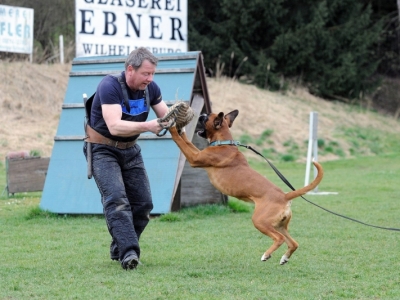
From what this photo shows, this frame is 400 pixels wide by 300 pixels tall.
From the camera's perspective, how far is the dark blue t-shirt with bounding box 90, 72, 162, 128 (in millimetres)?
5617

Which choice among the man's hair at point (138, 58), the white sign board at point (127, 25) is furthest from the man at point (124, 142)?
the white sign board at point (127, 25)

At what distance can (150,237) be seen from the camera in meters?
7.75

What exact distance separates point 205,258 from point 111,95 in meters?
1.88

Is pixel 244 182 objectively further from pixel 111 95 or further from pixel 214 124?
pixel 111 95

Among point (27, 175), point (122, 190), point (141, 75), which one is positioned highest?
point (141, 75)

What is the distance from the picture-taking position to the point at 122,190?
19.0ft

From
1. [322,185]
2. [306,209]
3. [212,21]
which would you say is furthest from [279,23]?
[306,209]

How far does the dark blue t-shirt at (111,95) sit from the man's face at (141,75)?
0.36 ft

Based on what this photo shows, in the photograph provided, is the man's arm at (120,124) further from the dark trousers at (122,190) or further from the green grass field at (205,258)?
the green grass field at (205,258)

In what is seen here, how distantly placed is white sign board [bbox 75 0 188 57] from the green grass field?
123 inches

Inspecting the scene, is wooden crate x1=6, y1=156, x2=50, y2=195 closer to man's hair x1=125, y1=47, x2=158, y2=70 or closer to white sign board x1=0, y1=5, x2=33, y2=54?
man's hair x1=125, y1=47, x2=158, y2=70

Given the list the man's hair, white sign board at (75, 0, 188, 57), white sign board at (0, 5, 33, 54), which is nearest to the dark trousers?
the man's hair

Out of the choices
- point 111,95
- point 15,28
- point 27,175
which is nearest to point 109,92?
point 111,95

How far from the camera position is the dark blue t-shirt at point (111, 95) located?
18.4 ft
